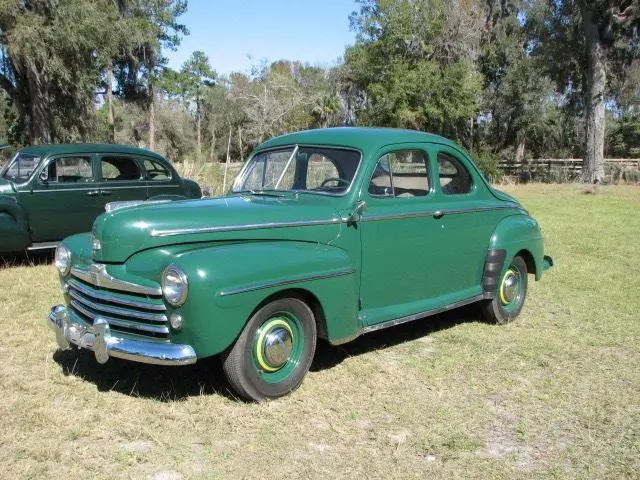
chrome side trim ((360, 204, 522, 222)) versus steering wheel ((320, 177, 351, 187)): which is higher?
steering wheel ((320, 177, 351, 187))

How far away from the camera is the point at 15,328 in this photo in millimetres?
5559

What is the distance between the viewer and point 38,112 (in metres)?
19.0

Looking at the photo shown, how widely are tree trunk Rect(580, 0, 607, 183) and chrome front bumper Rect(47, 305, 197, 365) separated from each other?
1019 inches

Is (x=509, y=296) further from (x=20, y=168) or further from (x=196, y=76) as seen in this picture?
(x=196, y=76)

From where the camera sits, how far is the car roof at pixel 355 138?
15.7 ft

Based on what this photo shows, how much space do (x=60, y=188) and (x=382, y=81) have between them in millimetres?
28831

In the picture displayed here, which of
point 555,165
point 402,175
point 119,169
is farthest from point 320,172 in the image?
point 555,165

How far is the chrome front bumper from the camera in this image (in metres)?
3.50

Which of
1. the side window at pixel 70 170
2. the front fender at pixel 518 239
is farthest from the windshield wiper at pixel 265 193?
the side window at pixel 70 170

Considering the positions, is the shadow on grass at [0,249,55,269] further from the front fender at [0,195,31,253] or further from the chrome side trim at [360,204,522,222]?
Answer: the chrome side trim at [360,204,522,222]

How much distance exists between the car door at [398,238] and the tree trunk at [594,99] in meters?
23.6

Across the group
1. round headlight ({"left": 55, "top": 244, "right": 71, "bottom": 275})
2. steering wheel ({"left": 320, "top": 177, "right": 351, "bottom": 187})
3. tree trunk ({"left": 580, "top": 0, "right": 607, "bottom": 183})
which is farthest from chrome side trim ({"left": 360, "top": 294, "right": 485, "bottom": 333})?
tree trunk ({"left": 580, "top": 0, "right": 607, "bottom": 183})

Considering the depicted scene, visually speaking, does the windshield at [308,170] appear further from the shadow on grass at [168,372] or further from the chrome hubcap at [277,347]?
the shadow on grass at [168,372]

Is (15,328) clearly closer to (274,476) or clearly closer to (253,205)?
(253,205)
